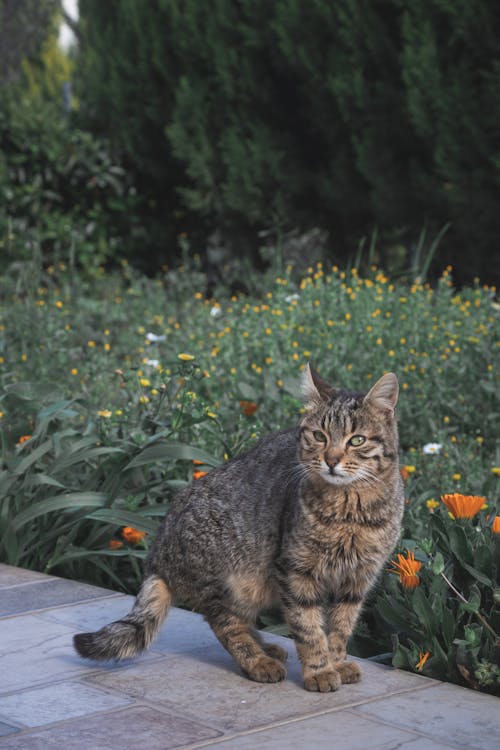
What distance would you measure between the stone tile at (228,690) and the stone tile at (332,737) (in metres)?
0.09

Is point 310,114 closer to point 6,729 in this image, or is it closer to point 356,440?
point 356,440

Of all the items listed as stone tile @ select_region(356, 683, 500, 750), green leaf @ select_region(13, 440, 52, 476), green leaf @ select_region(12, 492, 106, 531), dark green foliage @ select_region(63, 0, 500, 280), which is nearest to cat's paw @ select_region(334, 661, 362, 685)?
stone tile @ select_region(356, 683, 500, 750)

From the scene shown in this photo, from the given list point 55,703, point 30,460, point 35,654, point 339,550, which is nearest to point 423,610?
point 339,550

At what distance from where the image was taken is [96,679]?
11.8ft

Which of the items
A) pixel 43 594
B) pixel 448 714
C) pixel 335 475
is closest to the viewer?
pixel 448 714

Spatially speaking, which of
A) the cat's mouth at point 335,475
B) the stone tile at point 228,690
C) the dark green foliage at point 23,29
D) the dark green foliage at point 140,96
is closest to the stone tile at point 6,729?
the stone tile at point 228,690

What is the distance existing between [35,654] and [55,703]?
488 millimetres

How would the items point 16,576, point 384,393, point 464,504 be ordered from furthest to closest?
point 16,576 < point 464,504 < point 384,393

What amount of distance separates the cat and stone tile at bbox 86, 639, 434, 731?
6cm

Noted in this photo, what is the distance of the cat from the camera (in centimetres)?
354

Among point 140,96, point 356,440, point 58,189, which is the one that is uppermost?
point 140,96

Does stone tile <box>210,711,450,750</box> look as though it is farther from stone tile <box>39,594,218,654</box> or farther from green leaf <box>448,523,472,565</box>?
green leaf <box>448,523,472,565</box>

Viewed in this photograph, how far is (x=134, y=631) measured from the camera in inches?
144

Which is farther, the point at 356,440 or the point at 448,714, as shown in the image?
the point at 356,440
